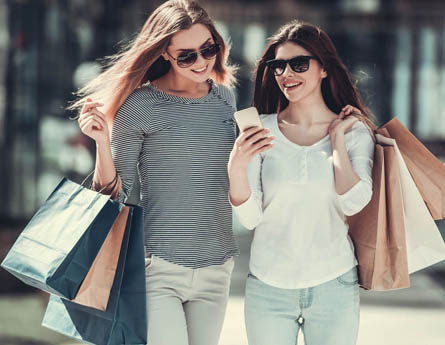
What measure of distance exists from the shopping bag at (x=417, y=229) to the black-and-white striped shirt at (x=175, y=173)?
609 mm

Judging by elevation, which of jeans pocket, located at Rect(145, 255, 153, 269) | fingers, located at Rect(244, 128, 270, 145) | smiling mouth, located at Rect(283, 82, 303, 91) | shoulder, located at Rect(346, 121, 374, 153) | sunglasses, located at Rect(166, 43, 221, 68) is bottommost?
jeans pocket, located at Rect(145, 255, 153, 269)

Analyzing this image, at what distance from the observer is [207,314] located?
2.66 meters

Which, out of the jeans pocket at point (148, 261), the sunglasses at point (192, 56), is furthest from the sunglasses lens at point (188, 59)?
the jeans pocket at point (148, 261)

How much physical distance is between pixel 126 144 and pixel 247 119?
1.46ft

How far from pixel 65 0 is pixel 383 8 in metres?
3.79

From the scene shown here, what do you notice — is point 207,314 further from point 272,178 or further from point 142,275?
point 272,178

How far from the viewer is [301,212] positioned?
2488 millimetres

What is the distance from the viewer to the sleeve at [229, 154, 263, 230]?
8.03 feet

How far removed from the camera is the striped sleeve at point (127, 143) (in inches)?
102

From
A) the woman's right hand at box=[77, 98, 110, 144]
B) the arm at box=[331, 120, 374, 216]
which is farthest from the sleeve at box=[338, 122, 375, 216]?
the woman's right hand at box=[77, 98, 110, 144]

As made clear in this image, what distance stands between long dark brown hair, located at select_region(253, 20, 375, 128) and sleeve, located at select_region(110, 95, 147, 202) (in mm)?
492

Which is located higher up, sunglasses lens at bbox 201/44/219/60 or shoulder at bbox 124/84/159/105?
sunglasses lens at bbox 201/44/219/60

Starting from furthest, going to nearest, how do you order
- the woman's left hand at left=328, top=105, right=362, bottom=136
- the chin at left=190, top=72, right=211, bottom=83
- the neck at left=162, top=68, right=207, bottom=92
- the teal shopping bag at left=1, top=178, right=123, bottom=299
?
the neck at left=162, top=68, right=207, bottom=92, the chin at left=190, top=72, right=211, bottom=83, the woman's left hand at left=328, top=105, right=362, bottom=136, the teal shopping bag at left=1, top=178, right=123, bottom=299

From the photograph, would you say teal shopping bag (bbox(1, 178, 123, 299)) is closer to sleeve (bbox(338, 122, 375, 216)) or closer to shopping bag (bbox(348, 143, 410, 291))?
sleeve (bbox(338, 122, 375, 216))
